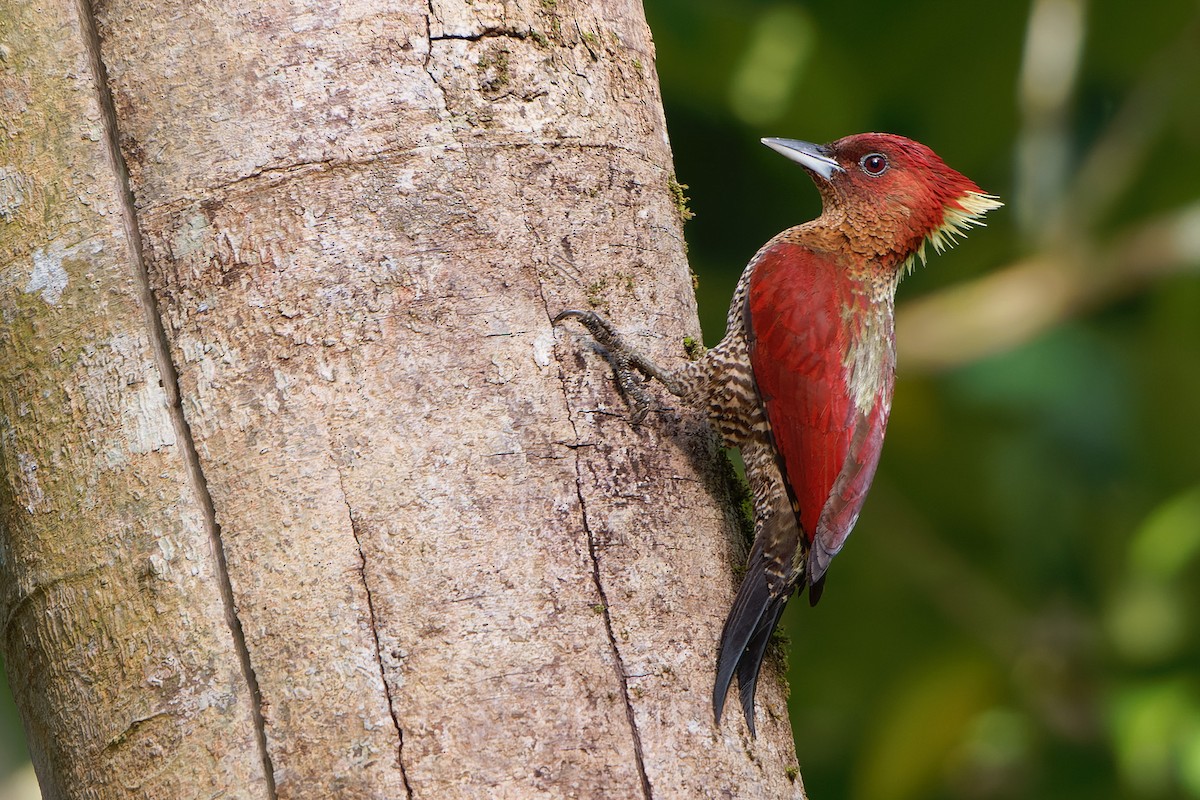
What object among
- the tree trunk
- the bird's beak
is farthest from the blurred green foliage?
the tree trunk

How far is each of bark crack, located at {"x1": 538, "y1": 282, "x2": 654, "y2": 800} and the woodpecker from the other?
0.24 meters

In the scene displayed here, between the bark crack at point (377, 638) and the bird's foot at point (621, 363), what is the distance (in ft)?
1.56

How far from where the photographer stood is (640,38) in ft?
8.49

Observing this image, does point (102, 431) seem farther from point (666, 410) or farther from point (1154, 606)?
point (1154, 606)

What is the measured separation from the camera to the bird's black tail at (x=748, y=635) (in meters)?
2.06

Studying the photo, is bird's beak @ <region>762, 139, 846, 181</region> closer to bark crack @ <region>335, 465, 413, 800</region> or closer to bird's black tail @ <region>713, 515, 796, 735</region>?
bird's black tail @ <region>713, 515, 796, 735</region>

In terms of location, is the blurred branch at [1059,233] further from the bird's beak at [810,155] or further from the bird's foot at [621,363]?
the bird's foot at [621,363]

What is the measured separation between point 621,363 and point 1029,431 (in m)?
3.31

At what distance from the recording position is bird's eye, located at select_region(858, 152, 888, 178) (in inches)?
143

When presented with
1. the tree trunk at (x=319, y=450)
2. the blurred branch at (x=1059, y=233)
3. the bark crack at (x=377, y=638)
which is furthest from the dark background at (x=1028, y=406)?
the bark crack at (x=377, y=638)

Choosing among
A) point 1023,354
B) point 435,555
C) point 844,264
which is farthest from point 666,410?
point 1023,354

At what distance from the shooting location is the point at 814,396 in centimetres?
308

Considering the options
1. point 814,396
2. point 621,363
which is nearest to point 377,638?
point 621,363

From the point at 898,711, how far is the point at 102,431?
365 cm
